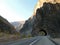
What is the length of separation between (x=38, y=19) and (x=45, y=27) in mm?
11182

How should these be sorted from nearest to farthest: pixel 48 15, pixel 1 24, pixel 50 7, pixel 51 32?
1. pixel 1 24
2. pixel 51 32
3. pixel 48 15
4. pixel 50 7

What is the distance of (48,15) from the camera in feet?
413

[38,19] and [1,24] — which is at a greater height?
[38,19]

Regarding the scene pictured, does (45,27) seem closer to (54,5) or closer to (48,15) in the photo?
(48,15)

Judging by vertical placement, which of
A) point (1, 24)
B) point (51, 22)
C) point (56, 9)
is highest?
point (56, 9)

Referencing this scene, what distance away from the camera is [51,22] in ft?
399

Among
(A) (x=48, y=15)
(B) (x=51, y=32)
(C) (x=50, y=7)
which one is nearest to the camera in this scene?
(B) (x=51, y=32)

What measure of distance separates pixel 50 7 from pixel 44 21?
1574cm

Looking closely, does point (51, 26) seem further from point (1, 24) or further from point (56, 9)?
point (1, 24)

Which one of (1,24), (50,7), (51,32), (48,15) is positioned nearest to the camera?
(1,24)

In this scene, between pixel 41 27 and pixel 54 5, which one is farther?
pixel 54 5

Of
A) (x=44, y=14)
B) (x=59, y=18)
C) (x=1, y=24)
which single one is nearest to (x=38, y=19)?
(x=44, y=14)

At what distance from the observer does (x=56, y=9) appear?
5192 inches

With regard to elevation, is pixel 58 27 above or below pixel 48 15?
below
